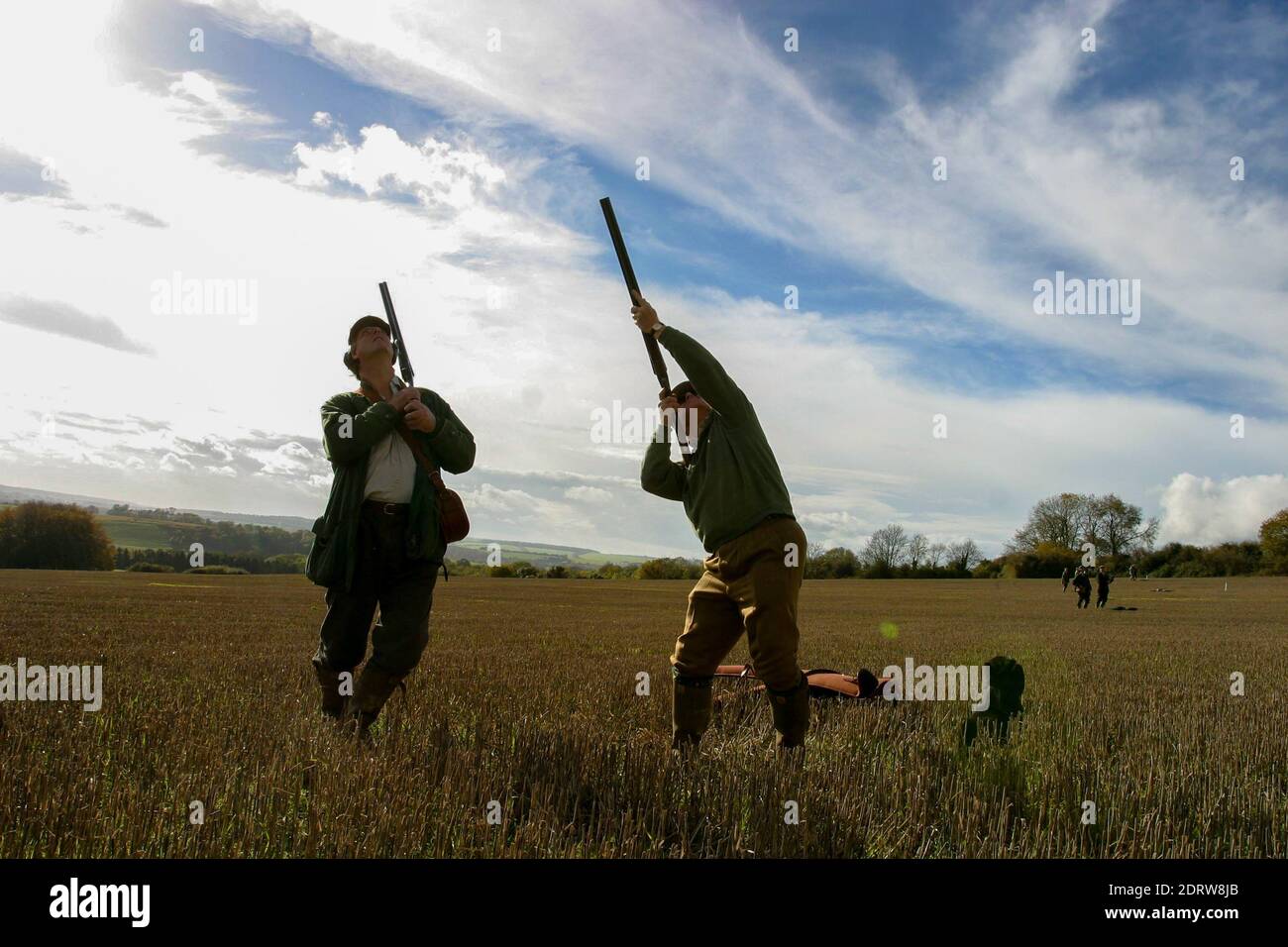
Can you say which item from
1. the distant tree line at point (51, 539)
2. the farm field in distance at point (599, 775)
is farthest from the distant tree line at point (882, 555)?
the farm field in distance at point (599, 775)

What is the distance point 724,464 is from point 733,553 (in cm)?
56

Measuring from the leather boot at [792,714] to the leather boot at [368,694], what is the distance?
7.74ft

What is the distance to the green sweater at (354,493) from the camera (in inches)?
192

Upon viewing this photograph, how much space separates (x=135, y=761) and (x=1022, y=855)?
170 inches

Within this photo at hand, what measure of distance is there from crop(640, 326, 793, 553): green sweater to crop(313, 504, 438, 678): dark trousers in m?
1.79

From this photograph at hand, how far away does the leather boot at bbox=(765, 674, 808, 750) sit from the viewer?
500cm

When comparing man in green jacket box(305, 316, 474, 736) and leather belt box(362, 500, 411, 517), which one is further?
leather belt box(362, 500, 411, 517)

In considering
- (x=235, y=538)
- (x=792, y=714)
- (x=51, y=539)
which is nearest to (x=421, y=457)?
(x=792, y=714)

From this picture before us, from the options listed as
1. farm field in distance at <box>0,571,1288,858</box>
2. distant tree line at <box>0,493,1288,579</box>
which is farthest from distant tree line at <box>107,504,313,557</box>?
farm field in distance at <box>0,571,1288,858</box>

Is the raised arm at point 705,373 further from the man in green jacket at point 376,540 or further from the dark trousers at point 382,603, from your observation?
the dark trousers at point 382,603

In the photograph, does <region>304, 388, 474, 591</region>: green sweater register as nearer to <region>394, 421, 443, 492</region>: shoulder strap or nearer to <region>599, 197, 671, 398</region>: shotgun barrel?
<region>394, 421, 443, 492</region>: shoulder strap

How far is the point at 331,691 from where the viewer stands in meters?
5.28
